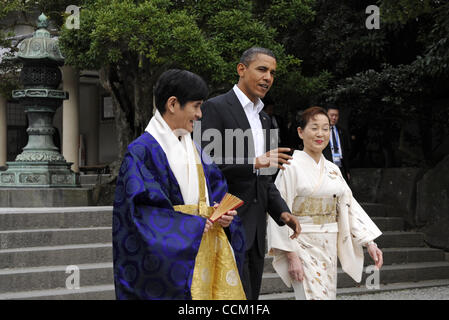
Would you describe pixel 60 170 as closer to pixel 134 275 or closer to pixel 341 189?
pixel 341 189

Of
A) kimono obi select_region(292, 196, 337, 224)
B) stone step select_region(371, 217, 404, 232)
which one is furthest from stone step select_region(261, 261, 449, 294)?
kimono obi select_region(292, 196, 337, 224)

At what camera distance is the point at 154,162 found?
120 inches

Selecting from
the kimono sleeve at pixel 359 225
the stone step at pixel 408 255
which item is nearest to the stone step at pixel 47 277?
the kimono sleeve at pixel 359 225

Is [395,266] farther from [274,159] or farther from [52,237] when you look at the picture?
[274,159]

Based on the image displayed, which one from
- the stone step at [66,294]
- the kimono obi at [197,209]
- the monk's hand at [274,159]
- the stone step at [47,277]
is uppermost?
the monk's hand at [274,159]

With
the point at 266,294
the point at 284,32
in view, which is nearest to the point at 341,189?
the point at 266,294

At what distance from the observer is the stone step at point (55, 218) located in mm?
7199

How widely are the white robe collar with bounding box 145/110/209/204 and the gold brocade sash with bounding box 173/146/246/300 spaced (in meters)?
0.04

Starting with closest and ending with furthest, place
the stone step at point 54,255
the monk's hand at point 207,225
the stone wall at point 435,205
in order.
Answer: the monk's hand at point 207,225, the stone step at point 54,255, the stone wall at point 435,205

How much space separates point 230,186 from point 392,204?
713cm

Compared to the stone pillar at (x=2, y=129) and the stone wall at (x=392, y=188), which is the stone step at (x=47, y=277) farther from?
the stone pillar at (x=2, y=129)

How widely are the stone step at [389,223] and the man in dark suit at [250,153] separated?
609cm

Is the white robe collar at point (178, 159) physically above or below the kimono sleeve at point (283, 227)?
above

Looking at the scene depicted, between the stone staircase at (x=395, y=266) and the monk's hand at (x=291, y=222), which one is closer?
the monk's hand at (x=291, y=222)
